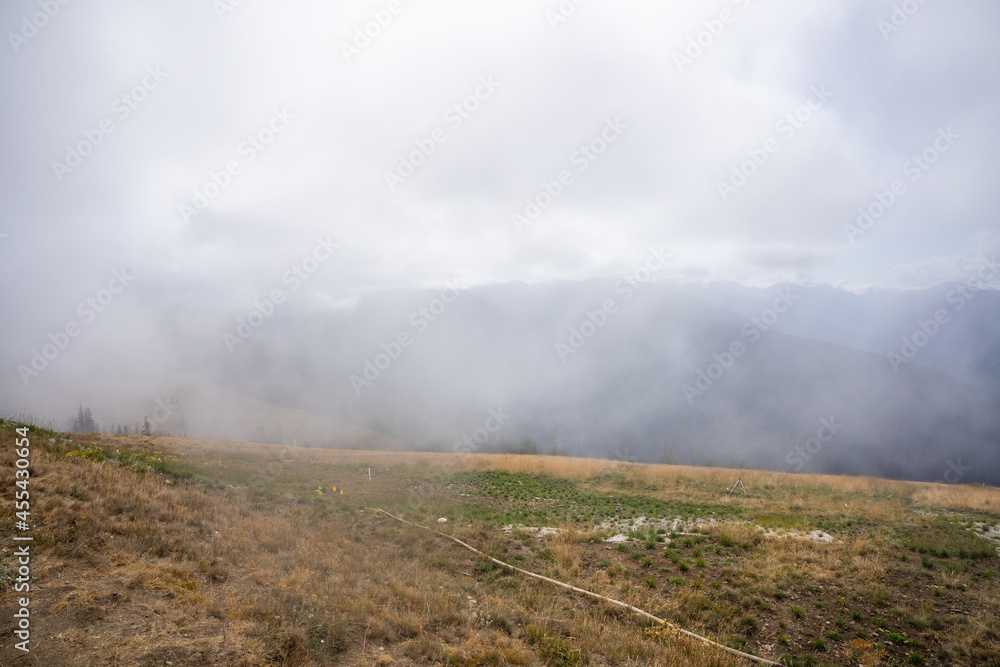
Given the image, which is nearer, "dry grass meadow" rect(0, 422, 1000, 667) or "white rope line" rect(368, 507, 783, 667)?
"dry grass meadow" rect(0, 422, 1000, 667)

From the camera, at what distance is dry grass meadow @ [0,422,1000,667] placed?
22.4ft

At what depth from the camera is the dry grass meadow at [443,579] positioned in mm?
6820

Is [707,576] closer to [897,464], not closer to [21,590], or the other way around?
[21,590]

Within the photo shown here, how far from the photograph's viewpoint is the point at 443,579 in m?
10.5

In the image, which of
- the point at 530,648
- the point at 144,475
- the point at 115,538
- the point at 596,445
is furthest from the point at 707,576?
the point at 596,445

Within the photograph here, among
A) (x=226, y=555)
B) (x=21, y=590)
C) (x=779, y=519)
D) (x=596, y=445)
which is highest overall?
(x=21, y=590)

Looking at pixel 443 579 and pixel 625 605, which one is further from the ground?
pixel 443 579

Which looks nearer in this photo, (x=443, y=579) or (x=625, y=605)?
(x=625, y=605)

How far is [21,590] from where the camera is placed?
21.8 feet

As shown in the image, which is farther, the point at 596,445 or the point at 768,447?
the point at 596,445

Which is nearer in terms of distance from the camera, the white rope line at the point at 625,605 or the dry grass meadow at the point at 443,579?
the dry grass meadow at the point at 443,579

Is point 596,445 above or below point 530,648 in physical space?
below

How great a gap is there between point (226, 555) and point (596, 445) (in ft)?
666

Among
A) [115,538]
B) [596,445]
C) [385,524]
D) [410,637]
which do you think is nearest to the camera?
[410,637]
